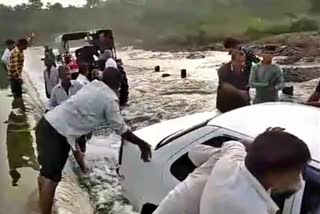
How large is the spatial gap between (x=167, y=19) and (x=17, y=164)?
51.3m

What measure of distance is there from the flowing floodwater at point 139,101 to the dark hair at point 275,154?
3794 millimetres

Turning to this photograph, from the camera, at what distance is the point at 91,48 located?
616 inches

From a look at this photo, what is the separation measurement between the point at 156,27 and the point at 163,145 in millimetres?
54077

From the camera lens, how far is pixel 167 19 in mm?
59156

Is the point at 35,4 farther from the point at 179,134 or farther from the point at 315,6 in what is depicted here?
the point at 179,134

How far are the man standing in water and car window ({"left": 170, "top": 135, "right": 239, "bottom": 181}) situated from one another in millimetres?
377

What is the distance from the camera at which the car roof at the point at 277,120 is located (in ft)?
14.2

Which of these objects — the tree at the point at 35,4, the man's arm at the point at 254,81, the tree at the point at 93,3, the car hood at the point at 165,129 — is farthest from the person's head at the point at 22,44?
the tree at the point at 93,3

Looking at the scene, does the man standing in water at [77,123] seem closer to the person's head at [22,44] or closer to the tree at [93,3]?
the person's head at [22,44]

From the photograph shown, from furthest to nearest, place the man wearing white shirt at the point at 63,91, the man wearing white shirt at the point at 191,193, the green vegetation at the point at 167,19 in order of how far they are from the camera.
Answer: the green vegetation at the point at 167,19 → the man wearing white shirt at the point at 63,91 → the man wearing white shirt at the point at 191,193

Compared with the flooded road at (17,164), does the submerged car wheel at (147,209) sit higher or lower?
higher

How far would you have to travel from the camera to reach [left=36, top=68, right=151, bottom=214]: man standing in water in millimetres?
5418

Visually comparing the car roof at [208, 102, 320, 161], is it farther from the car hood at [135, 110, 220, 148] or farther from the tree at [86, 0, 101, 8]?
the tree at [86, 0, 101, 8]

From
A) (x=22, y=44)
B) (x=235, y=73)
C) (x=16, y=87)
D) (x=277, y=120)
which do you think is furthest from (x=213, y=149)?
(x=16, y=87)
